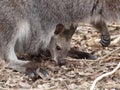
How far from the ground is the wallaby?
17 centimetres

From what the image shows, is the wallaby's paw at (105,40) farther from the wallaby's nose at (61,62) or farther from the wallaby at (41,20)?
the wallaby's nose at (61,62)

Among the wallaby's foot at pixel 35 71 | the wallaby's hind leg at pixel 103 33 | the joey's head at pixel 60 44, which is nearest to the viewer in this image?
the wallaby's foot at pixel 35 71

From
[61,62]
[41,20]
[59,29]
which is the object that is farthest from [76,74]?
[41,20]

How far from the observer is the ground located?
5406 millimetres

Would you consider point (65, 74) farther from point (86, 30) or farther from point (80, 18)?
point (86, 30)

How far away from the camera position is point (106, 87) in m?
5.32

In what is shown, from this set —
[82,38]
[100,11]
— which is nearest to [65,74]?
[100,11]

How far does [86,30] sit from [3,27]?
2.14 metres

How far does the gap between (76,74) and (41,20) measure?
0.87m

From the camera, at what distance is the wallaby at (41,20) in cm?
581

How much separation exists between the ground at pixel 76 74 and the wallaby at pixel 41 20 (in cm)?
17

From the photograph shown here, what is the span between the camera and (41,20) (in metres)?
6.03

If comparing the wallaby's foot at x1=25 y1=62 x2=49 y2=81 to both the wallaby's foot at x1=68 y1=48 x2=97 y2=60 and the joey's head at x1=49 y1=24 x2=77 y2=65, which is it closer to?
the joey's head at x1=49 y1=24 x2=77 y2=65

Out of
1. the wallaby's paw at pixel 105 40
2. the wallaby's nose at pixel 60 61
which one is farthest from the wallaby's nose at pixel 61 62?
the wallaby's paw at pixel 105 40
